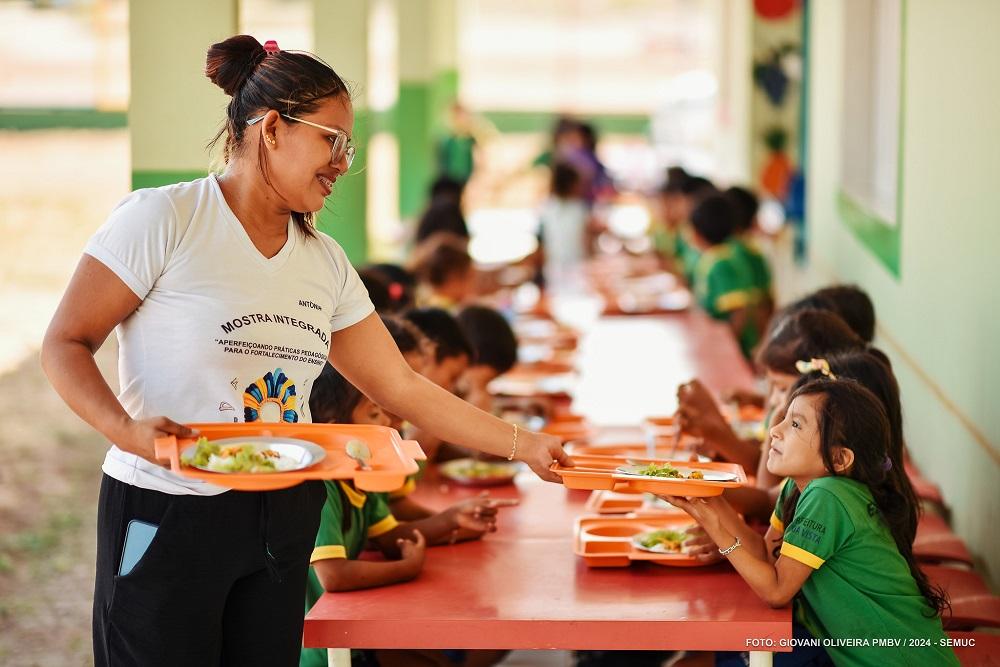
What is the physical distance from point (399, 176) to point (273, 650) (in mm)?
7816

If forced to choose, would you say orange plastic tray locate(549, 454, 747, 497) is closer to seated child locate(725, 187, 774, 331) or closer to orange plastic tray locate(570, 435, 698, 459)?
orange plastic tray locate(570, 435, 698, 459)

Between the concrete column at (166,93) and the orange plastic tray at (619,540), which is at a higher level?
the concrete column at (166,93)

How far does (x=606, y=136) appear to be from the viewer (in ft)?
56.2

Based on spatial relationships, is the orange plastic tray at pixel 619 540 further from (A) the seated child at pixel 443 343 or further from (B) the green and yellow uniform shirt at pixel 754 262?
(B) the green and yellow uniform shirt at pixel 754 262

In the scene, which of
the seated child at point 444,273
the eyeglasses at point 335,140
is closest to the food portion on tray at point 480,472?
the eyeglasses at point 335,140

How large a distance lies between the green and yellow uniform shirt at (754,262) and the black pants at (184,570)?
14.3 ft

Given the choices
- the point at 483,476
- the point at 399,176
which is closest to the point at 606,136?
the point at 399,176

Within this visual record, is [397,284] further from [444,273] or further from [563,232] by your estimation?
[563,232]

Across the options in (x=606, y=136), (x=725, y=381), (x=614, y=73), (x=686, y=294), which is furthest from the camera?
(x=614, y=73)

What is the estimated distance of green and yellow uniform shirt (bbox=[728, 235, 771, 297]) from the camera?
6105 mm

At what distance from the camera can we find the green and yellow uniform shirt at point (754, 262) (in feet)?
20.0

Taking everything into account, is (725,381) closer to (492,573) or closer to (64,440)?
(492,573)

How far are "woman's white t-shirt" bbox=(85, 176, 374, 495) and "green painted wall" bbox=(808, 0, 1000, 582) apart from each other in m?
1.95

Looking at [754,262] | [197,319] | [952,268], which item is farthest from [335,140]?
[754,262]
